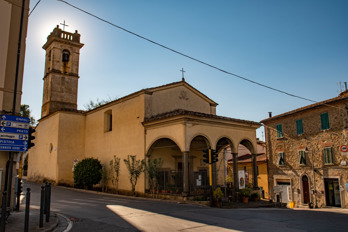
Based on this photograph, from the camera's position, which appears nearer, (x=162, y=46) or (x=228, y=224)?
(x=228, y=224)

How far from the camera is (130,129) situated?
2134 cm

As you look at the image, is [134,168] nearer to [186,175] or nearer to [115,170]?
[115,170]

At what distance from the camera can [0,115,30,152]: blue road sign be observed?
826cm

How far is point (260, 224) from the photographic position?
9.34m

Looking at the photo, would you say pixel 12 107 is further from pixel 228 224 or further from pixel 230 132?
pixel 230 132

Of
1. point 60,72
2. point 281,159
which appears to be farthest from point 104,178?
point 281,159

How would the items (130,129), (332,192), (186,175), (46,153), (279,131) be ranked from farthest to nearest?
1. (279,131)
2. (46,153)
3. (332,192)
4. (130,129)
5. (186,175)

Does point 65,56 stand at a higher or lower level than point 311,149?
higher

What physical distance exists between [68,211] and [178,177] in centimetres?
950

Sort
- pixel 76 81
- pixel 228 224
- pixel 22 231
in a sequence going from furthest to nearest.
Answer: pixel 76 81
pixel 228 224
pixel 22 231

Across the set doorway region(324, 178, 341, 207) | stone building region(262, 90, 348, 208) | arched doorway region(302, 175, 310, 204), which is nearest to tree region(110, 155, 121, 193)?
stone building region(262, 90, 348, 208)

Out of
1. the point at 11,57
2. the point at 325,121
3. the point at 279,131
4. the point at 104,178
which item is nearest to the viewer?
the point at 11,57

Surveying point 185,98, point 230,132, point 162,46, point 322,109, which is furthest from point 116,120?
point 322,109

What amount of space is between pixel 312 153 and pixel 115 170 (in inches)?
679
